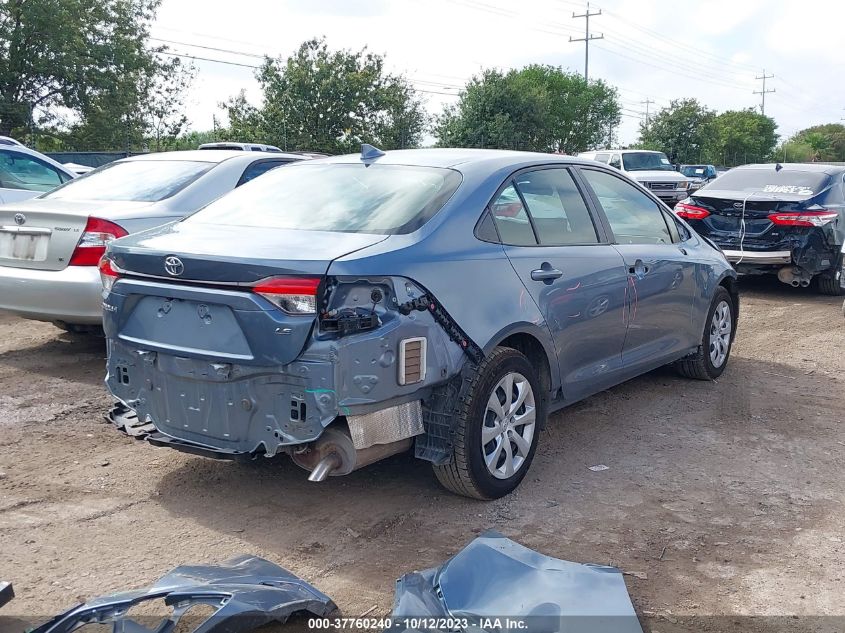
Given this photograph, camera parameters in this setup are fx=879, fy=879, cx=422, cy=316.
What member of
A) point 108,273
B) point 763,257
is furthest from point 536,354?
point 763,257

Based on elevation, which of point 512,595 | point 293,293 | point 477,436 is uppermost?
point 293,293

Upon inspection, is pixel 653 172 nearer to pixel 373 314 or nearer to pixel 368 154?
pixel 368 154

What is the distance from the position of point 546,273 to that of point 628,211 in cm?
142

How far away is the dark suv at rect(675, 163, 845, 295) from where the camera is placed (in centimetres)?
1034

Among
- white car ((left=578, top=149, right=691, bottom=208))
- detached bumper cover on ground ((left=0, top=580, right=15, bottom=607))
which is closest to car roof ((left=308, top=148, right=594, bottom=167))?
detached bumper cover on ground ((left=0, top=580, right=15, bottom=607))

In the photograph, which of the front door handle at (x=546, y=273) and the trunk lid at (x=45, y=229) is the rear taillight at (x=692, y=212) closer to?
the front door handle at (x=546, y=273)

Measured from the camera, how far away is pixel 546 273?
468 centimetres

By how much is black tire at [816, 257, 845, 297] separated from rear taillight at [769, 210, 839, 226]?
0.75 meters

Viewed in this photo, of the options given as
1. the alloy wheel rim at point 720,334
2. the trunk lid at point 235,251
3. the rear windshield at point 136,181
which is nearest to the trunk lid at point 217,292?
the trunk lid at point 235,251

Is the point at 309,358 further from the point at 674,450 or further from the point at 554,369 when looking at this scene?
the point at 674,450

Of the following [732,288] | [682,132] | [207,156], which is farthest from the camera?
[682,132]

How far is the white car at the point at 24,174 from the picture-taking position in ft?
29.9

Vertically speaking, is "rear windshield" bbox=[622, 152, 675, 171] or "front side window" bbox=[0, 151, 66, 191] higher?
"rear windshield" bbox=[622, 152, 675, 171]

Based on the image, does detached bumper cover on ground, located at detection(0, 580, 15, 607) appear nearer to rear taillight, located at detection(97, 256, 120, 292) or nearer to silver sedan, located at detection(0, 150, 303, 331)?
rear taillight, located at detection(97, 256, 120, 292)
